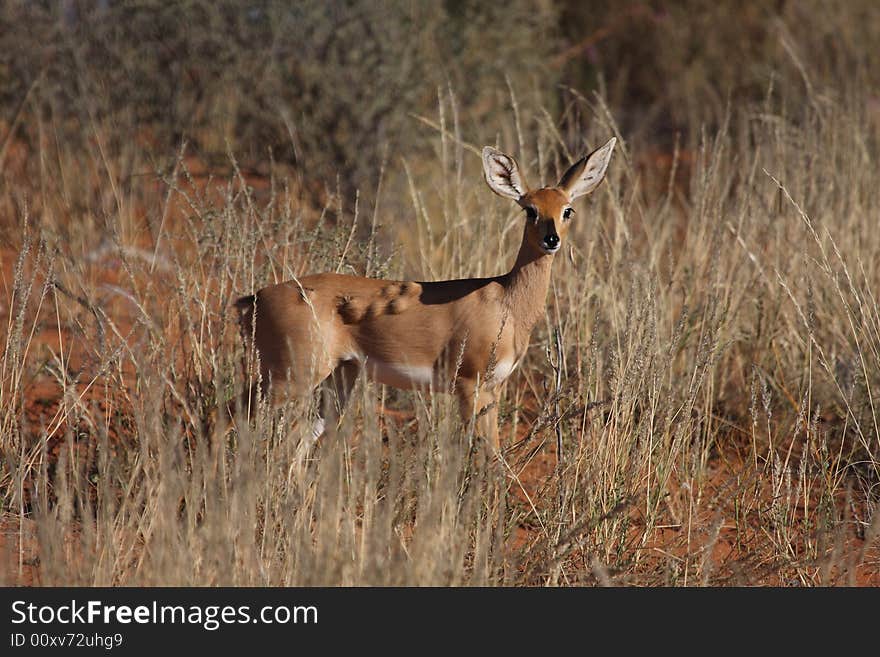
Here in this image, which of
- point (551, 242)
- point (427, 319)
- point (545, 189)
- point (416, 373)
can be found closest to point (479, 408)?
point (416, 373)

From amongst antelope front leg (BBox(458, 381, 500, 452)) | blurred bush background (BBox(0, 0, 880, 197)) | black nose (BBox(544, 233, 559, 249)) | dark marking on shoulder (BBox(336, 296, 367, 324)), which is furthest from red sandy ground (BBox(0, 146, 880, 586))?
blurred bush background (BBox(0, 0, 880, 197))

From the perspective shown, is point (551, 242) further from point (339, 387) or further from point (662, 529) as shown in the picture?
point (662, 529)

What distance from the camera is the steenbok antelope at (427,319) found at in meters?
4.49

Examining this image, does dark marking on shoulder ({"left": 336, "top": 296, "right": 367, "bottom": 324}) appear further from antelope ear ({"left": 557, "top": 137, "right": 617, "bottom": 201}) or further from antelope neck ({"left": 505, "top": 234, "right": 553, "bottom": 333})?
antelope ear ({"left": 557, "top": 137, "right": 617, "bottom": 201})

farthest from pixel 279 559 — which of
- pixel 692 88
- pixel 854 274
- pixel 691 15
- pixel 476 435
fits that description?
pixel 691 15

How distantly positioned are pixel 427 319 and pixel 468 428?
55 centimetres

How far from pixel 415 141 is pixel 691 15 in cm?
763

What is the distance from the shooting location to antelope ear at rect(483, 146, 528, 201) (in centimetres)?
458

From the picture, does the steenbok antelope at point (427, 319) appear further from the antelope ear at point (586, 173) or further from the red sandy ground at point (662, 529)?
the red sandy ground at point (662, 529)

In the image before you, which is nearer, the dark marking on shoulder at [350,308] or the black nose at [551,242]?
the black nose at [551,242]

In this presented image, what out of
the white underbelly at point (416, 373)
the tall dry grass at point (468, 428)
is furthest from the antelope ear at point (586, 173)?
the white underbelly at point (416, 373)

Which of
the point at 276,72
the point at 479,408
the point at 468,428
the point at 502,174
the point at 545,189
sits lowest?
the point at 468,428

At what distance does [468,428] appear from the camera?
13.9 ft

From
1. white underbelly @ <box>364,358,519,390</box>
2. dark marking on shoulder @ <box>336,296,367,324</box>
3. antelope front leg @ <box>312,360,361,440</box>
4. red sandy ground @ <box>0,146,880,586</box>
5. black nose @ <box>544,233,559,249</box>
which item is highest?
black nose @ <box>544,233,559,249</box>
